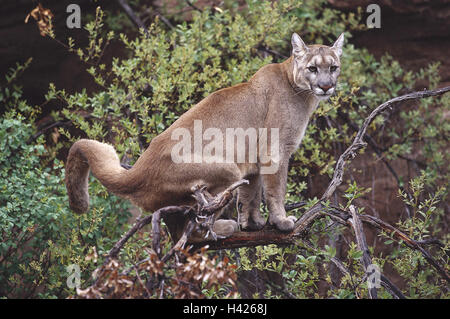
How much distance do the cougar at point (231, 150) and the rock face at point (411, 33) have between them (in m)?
2.92

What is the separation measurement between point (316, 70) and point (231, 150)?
1.03 meters

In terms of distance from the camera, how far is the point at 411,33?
7.65m

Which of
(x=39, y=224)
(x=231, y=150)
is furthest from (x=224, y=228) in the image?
(x=39, y=224)

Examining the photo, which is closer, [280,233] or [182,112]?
[280,233]

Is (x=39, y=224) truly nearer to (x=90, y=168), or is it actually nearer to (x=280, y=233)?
(x=90, y=168)

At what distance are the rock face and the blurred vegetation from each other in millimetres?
214

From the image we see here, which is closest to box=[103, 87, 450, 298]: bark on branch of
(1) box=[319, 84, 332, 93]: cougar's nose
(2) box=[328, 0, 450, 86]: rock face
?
(1) box=[319, 84, 332, 93]: cougar's nose

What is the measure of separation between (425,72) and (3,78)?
5.30 metres

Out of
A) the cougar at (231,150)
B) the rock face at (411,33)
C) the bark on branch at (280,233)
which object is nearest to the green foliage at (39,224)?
the cougar at (231,150)

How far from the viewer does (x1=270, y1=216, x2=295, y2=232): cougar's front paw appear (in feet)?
13.8

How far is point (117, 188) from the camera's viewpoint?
4.10 metres

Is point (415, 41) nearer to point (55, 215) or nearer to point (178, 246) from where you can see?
point (55, 215)

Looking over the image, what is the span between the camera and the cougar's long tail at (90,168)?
13.4 feet
